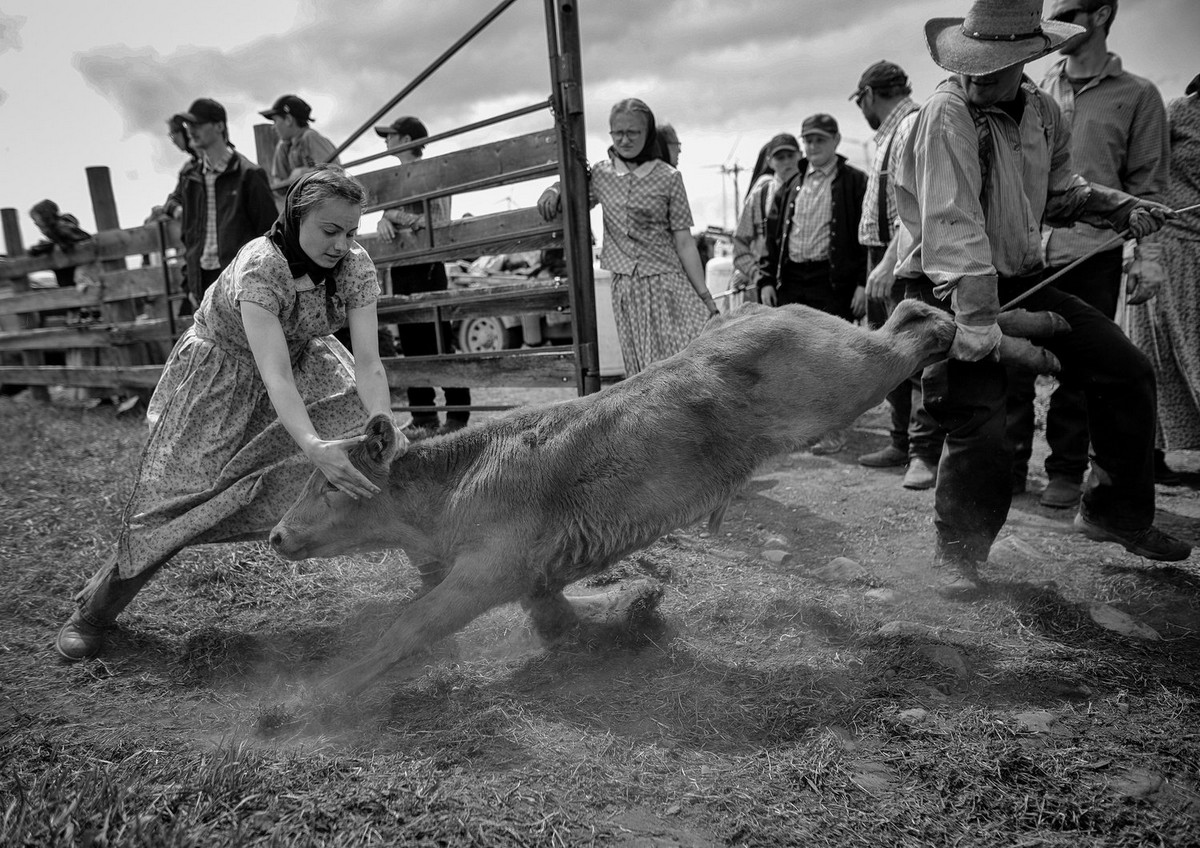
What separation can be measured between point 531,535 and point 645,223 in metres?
2.86

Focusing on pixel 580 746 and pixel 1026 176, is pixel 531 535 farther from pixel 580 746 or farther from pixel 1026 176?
pixel 1026 176

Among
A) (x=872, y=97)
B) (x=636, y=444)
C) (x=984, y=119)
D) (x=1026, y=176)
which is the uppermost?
(x=872, y=97)

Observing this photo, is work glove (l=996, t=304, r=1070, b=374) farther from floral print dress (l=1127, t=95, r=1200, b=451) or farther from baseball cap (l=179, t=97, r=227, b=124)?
baseball cap (l=179, t=97, r=227, b=124)

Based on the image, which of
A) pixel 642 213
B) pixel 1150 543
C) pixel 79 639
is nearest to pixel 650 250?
pixel 642 213

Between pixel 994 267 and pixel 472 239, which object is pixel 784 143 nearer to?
pixel 472 239

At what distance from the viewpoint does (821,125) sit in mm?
6641

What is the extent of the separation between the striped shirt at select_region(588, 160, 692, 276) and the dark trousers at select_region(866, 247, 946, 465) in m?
1.50

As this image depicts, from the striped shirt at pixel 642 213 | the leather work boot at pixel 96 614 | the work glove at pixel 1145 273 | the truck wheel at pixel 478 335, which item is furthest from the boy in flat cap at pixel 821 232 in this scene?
the truck wheel at pixel 478 335

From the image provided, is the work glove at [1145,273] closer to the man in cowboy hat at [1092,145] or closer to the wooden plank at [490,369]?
the man in cowboy hat at [1092,145]

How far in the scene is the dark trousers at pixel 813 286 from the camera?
6.89m

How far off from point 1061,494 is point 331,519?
4501 mm

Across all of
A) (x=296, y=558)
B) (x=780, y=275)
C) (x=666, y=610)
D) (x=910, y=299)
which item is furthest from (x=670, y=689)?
(x=780, y=275)

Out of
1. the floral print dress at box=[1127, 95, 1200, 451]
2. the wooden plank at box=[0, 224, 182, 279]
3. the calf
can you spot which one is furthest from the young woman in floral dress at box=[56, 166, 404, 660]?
the wooden plank at box=[0, 224, 182, 279]

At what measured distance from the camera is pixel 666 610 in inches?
158
